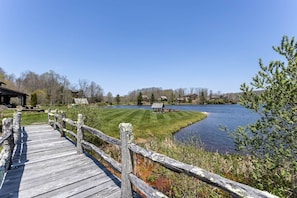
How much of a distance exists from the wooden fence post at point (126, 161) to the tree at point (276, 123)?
287 centimetres

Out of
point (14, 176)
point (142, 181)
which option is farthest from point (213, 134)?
point (14, 176)

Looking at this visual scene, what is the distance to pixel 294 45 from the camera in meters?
3.52

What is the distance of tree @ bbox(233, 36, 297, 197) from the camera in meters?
3.35

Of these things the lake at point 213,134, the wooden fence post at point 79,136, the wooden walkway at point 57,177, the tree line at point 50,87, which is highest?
the tree line at point 50,87

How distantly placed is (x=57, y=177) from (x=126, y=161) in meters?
2.13

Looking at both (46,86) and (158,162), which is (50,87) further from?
(158,162)

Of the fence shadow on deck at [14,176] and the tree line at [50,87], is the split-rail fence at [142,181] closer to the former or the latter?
the fence shadow on deck at [14,176]

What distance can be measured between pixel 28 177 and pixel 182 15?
620 inches

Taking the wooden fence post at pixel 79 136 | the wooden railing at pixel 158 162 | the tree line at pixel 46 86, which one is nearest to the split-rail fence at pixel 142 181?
the wooden railing at pixel 158 162

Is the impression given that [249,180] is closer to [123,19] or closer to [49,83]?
[123,19]

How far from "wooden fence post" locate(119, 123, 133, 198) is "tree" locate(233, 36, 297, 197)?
2.87 metres

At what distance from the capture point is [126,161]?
9.98ft

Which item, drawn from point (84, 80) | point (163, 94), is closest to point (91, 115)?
point (84, 80)

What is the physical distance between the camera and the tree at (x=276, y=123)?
335 centimetres
